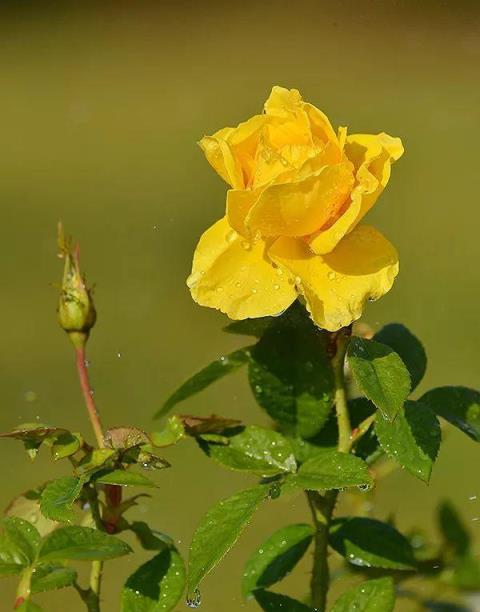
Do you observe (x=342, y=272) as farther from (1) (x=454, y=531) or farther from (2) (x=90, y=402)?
(1) (x=454, y=531)

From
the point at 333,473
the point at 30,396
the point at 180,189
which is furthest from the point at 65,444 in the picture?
the point at 180,189

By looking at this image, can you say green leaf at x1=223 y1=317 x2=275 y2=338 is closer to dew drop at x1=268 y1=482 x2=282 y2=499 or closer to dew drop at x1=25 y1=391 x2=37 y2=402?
dew drop at x1=268 y1=482 x2=282 y2=499

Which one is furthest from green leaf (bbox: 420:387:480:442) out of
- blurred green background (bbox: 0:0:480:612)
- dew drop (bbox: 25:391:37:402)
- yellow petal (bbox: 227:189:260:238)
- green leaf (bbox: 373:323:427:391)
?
dew drop (bbox: 25:391:37:402)

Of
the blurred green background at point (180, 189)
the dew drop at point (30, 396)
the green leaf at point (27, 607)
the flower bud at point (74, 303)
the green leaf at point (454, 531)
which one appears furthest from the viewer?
the dew drop at point (30, 396)

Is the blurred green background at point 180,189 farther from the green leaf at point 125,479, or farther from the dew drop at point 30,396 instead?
the green leaf at point 125,479

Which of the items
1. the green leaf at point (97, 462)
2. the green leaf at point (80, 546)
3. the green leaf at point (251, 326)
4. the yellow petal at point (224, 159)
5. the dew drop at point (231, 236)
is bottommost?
the green leaf at point (80, 546)

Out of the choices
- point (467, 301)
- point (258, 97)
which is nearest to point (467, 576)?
point (467, 301)

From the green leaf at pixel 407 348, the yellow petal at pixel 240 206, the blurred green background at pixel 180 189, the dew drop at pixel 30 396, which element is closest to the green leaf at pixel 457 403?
the green leaf at pixel 407 348
